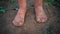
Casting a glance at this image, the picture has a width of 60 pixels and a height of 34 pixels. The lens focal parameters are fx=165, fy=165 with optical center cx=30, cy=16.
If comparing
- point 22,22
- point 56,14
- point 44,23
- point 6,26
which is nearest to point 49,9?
point 56,14

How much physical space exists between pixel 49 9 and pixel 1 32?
1.92 ft

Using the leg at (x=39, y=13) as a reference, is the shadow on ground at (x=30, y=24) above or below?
below

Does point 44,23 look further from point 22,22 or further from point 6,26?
point 6,26

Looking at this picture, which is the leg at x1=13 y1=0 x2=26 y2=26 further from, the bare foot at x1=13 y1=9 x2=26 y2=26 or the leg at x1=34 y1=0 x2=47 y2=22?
the leg at x1=34 y1=0 x2=47 y2=22

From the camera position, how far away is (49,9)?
1775 mm

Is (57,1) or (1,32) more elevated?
(57,1)

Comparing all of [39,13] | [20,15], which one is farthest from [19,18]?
[39,13]

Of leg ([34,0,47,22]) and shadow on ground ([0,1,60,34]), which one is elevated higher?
leg ([34,0,47,22])

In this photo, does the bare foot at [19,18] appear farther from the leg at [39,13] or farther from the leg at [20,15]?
the leg at [39,13]

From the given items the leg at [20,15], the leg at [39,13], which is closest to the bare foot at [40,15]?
the leg at [39,13]

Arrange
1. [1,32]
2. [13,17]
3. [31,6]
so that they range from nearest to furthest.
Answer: [1,32]
[13,17]
[31,6]

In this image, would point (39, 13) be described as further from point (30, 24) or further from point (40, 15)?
point (30, 24)

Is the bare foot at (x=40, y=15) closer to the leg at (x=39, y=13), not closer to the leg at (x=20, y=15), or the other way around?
the leg at (x=39, y=13)

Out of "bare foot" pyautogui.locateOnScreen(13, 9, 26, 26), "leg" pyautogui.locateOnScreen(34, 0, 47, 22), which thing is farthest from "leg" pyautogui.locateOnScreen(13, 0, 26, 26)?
"leg" pyautogui.locateOnScreen(34, 0, 47, 22)
